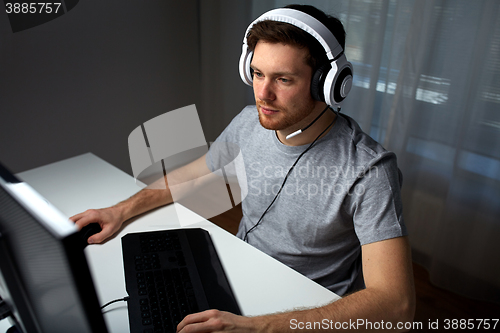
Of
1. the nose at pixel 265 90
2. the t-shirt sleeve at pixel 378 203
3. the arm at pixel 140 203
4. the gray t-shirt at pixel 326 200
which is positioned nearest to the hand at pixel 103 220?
the arm at pixel 140 203

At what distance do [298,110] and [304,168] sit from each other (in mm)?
159

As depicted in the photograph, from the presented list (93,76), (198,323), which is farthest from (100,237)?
(93,76)

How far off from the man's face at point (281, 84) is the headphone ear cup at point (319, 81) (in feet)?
0.05

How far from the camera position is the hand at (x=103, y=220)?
102cm

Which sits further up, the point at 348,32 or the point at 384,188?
the point at 348,32

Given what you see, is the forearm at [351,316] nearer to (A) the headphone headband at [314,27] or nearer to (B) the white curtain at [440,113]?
(A) the headphone headband at [314,27]

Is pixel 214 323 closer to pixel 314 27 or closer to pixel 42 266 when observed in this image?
pixel 42 266

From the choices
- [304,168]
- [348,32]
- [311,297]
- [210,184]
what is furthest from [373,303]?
[348,32]

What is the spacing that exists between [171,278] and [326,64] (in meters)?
0.64

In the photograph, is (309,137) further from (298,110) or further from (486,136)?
(486,136)

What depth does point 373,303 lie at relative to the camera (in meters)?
0.80

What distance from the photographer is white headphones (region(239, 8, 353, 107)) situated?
3.05ft

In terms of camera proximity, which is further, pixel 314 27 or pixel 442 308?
pixel 442 308

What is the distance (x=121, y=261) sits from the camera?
3.06 ft
